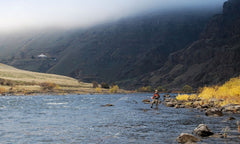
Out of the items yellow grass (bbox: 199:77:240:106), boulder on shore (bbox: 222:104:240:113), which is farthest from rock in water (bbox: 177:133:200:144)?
yellow grass (bbox: 199:77:240:106)

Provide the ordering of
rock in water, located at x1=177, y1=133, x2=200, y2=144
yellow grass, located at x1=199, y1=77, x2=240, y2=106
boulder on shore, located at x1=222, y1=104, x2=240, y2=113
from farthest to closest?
yellow grass, located at x1=199, y1=77, x2=240, y2=106
boulder on shore, located at x1=222, y1=104, x2=240, y2=113
rock in water, located at x1=177, y1=133, x2=200, y2=144

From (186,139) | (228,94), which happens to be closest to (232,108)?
(228,94)

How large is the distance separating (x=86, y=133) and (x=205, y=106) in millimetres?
32429

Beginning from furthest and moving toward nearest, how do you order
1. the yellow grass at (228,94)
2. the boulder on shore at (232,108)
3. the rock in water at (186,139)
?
the yellow grass at (228,94) → the boulder on shore at (232,108) → the rock in water at (186,139)

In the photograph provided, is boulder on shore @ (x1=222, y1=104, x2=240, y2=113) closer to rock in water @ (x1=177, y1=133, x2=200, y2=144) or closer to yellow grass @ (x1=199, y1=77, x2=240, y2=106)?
yellow grass @ (x1=199, y1=77, x2=240, y2=106)

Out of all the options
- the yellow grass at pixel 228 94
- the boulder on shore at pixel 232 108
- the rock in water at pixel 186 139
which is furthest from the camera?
the yellow grass at pixel 228 94

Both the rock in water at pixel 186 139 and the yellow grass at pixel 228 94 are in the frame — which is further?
the yellow grass at pixel 228 94

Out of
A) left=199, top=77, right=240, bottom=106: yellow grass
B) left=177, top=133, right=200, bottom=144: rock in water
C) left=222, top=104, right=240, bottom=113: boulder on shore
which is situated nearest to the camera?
left=177, top=133, right=200, bottom=144: rock in water

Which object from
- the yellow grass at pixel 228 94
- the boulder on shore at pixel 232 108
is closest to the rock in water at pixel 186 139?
the boulder on shore at pixel 232 108

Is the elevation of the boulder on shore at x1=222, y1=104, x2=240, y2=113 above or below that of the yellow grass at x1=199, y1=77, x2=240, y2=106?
below

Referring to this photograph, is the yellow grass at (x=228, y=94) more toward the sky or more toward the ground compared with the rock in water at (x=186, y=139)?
more toward the sky

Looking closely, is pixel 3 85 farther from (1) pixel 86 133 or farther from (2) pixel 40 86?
(1) pixel 86 133

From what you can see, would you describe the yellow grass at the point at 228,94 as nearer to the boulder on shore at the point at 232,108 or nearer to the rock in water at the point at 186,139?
the boulder on shore at the point at 232,108

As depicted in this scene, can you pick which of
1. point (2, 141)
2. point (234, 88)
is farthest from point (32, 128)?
point (234, 88)
